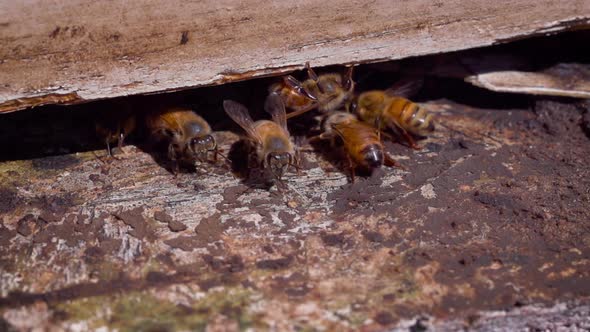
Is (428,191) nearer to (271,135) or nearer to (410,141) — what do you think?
(410,141)

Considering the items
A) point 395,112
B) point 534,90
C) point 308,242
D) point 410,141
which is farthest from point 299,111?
point 534,90

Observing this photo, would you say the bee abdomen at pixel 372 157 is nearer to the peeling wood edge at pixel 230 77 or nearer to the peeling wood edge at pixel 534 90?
the peeling wood edge at pixel 230 77

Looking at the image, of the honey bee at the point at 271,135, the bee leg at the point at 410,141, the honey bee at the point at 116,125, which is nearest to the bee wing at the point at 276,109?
the honey bee at the point at 271,135

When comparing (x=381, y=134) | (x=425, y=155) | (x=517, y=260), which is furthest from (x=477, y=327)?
(x=381, y=134)

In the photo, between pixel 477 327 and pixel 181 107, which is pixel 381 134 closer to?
pixel 181 107

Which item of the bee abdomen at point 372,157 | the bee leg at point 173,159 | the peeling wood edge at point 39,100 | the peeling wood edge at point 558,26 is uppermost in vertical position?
the peeling wood edge at point 39,100

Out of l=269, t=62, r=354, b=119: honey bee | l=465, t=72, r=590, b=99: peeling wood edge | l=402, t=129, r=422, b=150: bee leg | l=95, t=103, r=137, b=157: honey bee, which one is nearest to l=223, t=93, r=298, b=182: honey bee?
l=269, t=62, r=354, b=119: honey bee

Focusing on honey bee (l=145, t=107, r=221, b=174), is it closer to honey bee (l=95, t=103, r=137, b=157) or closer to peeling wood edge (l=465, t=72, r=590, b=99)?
honey bee (l=95, t=103, r=137, b=157)
